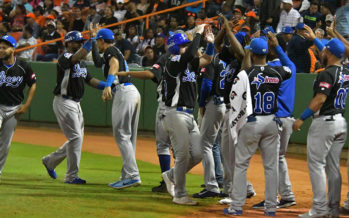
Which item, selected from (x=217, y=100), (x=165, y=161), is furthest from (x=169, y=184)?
(x=217, y=100)

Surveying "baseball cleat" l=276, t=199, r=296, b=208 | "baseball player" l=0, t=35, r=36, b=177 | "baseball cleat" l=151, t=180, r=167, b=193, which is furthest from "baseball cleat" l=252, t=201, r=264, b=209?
"baseball player" l=0, t=35, r=36, b=177

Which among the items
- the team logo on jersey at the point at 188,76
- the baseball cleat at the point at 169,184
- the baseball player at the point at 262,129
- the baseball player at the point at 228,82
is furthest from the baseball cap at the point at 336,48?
the baseball cleat at the point at 169,184

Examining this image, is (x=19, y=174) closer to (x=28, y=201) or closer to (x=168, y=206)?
(x=28, y=201)

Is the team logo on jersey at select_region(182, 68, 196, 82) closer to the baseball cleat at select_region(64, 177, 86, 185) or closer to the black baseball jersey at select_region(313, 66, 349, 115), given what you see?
the black baseball jersey at select_region(313, 66, 349, 115)

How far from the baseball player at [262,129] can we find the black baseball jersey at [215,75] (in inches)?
60.5

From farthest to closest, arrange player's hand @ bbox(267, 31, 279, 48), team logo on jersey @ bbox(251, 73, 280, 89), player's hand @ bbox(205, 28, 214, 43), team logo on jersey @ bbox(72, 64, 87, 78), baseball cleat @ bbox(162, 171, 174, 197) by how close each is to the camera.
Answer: team logo on jersey @ bbox(72, 64, 87, 78) < baseball cleat @ bbox(162, 171, 174, 197) < player's hand @ bbox(205, 28, 214, 43) < player's hand @ bbox(267, 31, 279, 48) < team logo on jersey @ bbox(251, 73, 280, 89)

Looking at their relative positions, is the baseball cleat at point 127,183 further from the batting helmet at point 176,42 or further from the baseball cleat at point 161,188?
the batting helmet at point 176,42

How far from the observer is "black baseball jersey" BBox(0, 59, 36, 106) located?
32.7 feet

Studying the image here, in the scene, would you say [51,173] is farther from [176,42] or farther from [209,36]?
[209,36]

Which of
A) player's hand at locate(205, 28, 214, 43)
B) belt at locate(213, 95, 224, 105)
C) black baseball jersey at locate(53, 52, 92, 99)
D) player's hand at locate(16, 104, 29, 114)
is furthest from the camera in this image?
black baseball jersey at locate(53, 52, 92, 99)

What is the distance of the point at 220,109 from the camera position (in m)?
9.67

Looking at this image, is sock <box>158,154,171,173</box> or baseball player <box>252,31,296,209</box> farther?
sock <box>158,154,171,173</box>

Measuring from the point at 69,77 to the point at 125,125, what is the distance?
130 cm

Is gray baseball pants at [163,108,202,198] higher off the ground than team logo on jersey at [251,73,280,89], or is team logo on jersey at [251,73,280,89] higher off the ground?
team logo on jersey at [251,73,280,89]
